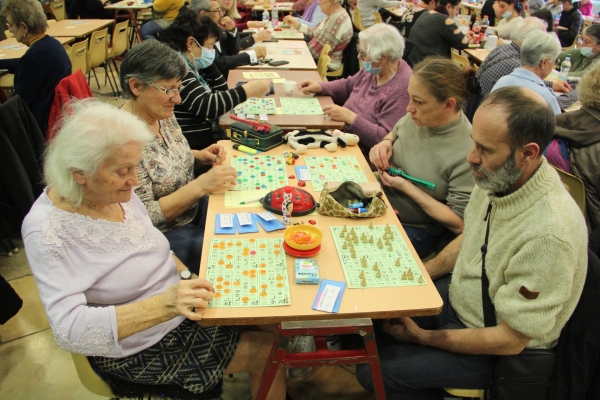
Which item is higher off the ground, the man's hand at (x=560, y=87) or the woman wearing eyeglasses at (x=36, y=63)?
the woman wearing eyeglasses at (x=36, y=63)

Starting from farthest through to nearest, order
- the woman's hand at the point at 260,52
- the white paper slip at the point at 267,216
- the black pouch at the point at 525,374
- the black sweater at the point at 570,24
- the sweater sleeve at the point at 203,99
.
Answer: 1. the black sweater at the point at 570,24
2. the woman's hand at the point at 260,52
3. the sweater sleeve at the point at 203,99
4. the white paper slip at the point at 267,216
5. the black pouch at the point at 525,374

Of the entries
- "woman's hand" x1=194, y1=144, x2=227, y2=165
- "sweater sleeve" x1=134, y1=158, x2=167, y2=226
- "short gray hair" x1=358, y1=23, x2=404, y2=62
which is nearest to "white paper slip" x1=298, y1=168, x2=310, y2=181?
"woman's hand" x1=194, y1=144, x2=227, y2=165

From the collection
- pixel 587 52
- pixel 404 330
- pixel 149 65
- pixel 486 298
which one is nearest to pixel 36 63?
pixel 149 65

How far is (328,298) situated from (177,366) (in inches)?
22.1

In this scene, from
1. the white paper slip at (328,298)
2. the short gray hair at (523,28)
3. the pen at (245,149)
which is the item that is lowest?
the pen at (245,149)

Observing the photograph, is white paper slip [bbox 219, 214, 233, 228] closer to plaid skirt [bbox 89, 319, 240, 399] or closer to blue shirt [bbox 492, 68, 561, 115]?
plaid skirt [bbox 89, 319, 240, 399]

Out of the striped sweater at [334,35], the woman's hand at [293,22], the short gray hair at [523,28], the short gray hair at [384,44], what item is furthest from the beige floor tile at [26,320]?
the woman's hand at [293,22]

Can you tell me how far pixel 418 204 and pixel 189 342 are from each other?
115cm

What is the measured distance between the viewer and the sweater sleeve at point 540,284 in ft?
3.99

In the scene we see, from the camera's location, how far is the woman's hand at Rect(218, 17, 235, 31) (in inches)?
168

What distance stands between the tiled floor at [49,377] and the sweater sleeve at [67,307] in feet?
2.98

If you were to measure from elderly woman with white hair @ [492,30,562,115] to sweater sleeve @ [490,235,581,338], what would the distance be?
1.98 meters

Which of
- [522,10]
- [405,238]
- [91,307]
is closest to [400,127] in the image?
[405,238]

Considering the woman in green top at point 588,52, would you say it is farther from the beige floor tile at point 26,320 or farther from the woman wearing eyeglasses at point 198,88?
the beige floor tile at point 26,320
